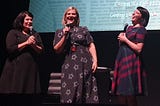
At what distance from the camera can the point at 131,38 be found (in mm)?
2842

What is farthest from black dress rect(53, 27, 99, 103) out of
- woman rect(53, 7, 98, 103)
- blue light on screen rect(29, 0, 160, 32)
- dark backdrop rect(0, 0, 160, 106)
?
dark backdrop rect(0, 0, 160, 106)

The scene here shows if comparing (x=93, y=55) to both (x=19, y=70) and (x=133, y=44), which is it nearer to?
(x=133, y=44)

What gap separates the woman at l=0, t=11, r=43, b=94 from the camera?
9.11ft

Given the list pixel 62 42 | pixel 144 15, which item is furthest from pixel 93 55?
pixel 144 15

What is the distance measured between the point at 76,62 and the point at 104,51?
145cm

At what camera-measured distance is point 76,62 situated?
272 centimetres

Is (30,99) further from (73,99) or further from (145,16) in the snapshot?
(145,16)

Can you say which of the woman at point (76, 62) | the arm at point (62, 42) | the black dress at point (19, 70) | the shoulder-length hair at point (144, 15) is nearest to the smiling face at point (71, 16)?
the woman at point (76, 62)

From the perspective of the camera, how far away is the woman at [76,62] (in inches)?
105

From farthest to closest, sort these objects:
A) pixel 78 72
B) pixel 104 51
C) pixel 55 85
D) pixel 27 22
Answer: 1. pixel 104 51
2. pixel 55 85
3. pixel 27 22
4. pixel 78 72

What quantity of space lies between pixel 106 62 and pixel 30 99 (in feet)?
5.89

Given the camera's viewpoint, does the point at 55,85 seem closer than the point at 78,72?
No

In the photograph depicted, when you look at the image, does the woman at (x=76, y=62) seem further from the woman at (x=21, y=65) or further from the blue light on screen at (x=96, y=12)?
the blue light on screen at (x=96, y=12)

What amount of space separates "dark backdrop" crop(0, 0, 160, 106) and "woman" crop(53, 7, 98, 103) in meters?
1.16
